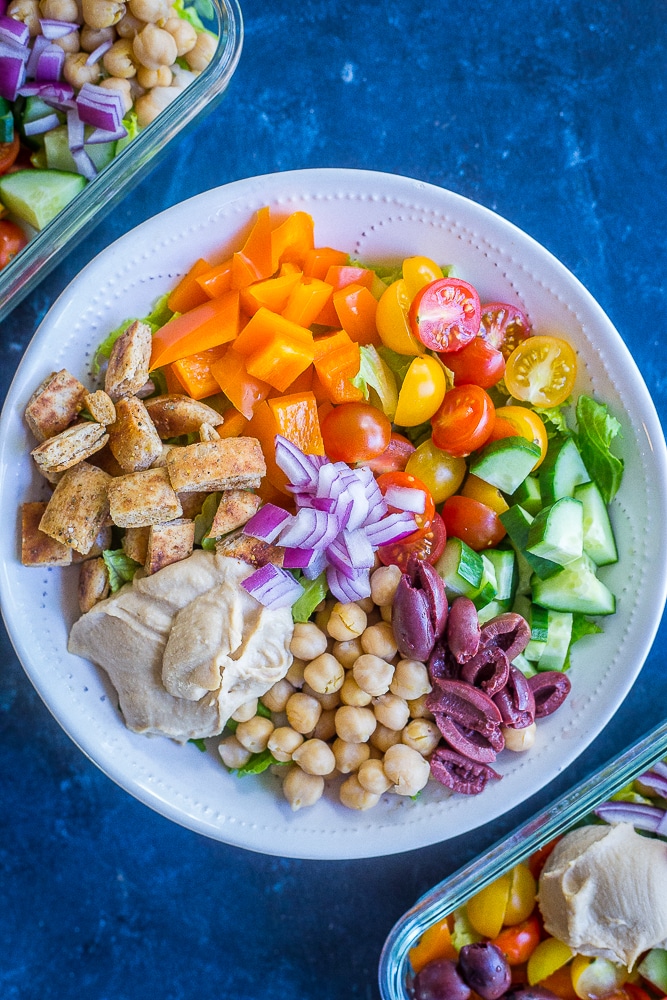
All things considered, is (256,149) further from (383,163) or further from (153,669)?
(153,669)

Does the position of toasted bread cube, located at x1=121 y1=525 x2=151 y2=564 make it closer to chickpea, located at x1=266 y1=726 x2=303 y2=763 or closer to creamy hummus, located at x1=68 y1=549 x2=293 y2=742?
creamy hummus, located at x1=68 y1=549 x2=293 y2=742

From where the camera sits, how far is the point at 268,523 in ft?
6.63

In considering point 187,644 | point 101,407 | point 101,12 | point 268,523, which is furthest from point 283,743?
point 101,12

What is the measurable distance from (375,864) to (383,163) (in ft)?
6.93

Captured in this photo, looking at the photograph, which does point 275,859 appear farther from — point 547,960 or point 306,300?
point 306,300

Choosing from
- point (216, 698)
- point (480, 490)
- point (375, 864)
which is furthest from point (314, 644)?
point (375, 864)

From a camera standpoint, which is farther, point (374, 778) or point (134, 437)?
point (374, 778)

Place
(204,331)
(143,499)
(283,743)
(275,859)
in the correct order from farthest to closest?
(275,859)
(283,743)
(204,331)
(143,499)

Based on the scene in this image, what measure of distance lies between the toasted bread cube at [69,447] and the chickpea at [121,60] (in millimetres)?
982

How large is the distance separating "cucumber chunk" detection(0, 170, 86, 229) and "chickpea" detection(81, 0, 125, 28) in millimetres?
399

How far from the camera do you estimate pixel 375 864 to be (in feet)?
7.88

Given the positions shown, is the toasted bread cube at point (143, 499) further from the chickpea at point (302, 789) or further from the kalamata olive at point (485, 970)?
Answer: the kalamata olive at point (485, 970)

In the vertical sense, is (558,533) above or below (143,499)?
above

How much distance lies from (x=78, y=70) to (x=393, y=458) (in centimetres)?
135
